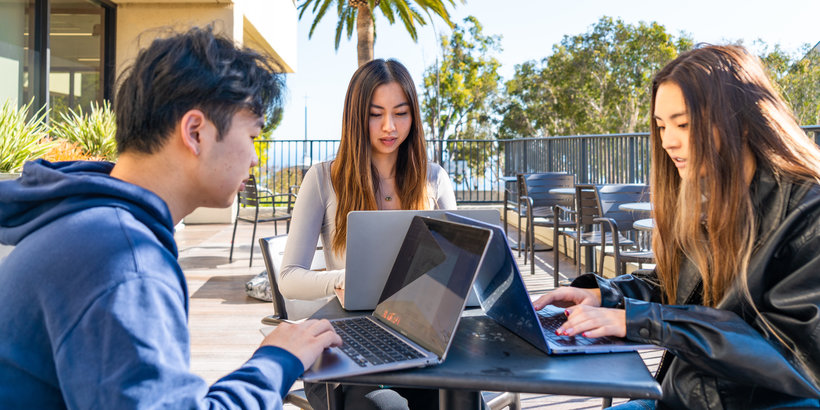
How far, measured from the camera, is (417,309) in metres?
1.23

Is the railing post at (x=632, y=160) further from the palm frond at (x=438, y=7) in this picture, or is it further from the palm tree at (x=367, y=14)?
the palm frond at (x=438, y=7)

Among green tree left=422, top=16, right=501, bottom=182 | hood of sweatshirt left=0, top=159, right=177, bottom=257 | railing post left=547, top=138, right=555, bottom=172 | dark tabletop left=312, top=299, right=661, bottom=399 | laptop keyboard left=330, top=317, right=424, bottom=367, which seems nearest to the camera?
hood of sweatshirt left=0, top=159, right=177, bottom=257

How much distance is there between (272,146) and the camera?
12.0m

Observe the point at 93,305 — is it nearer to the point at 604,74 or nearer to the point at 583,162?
the point at 583,162

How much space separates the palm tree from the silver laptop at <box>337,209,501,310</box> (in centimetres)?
761

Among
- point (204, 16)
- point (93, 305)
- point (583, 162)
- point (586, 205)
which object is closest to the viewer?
point (93, 305)

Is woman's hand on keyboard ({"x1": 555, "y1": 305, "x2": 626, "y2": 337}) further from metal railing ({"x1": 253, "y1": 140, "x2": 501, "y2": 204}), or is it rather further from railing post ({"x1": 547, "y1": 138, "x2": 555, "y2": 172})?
metal railing ({"x1": 253, "y1": 140, "x2": 501, "y2": 204})

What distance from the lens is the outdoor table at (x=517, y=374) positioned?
3.23ft

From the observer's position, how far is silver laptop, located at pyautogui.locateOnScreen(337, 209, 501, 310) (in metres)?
1.39

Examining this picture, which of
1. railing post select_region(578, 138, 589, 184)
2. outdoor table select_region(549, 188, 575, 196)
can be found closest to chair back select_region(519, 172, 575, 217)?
outdoor table select_region(549, 188, 575, 196)

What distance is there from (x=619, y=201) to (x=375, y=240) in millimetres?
3688

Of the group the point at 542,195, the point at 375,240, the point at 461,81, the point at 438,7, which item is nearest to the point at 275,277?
the point at 375,240

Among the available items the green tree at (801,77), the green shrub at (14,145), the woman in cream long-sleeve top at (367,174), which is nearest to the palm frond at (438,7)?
the green shrub at (14,145)

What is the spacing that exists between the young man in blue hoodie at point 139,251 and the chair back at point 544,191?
568cm
